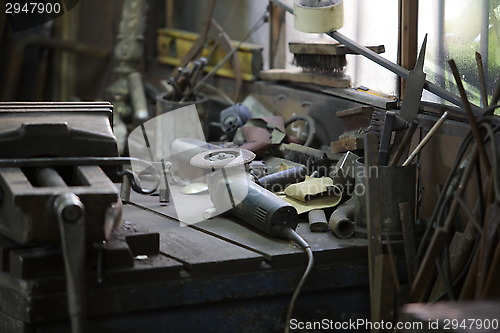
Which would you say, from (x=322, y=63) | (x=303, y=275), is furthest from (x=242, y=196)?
(x=322, y=63)

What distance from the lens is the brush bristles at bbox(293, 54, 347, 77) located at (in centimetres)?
438

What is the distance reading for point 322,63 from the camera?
14.7 ft

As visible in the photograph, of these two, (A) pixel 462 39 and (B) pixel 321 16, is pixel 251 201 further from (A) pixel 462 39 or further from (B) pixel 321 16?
(A) pixel 462 39

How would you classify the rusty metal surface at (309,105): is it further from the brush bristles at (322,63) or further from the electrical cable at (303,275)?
the electrical cable at (303,275)

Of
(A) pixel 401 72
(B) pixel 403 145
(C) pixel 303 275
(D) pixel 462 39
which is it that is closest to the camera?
(C) pixel 303 275

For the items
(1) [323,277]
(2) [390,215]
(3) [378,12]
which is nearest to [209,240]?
(1) [323,277]

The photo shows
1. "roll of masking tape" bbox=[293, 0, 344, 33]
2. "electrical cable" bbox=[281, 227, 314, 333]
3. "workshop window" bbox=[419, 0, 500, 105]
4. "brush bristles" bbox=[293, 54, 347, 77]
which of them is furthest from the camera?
"brush bristles" bbox=[293, 54, 347, 77]

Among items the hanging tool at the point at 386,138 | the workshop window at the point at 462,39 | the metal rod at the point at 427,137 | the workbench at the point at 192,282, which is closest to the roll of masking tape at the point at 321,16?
the workshop window at the point at 462,39

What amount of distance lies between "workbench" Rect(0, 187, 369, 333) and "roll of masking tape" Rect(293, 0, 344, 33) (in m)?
0.89

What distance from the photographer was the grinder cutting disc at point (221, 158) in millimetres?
3584

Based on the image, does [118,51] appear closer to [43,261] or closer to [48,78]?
[48,78]

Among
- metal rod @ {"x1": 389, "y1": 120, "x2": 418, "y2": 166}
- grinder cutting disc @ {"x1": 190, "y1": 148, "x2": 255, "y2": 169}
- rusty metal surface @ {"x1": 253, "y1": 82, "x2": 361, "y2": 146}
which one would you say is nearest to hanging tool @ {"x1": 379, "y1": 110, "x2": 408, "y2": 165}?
metal rod @ {"x1": 389, "y1": 120, "x2": 418, "y2": 166}

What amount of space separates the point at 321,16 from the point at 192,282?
138 centimetres

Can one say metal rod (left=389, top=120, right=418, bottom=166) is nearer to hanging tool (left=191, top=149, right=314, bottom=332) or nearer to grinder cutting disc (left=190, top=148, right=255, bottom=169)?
hanging tool (left=191, top=149, right=314, bottom=332)
